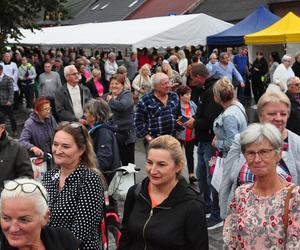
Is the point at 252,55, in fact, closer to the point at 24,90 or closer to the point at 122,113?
the point at 24,90

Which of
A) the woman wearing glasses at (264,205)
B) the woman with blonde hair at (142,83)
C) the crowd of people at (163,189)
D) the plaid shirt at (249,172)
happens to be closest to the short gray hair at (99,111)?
the crowd of people at (163,189)

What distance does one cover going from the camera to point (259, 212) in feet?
9.92

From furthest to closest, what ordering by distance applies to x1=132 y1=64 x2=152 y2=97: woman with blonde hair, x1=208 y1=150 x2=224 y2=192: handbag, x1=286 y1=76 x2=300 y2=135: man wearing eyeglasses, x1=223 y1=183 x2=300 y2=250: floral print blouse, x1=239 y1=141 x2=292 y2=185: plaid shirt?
x1=132 y1=64 x2=152 y2=97: woman with blonde hair
x1=286 y1=76 x2=300 y2=135: man wearing eyeglasses
x1=208 y1=150 x2=224 y2=192: handbag
x1=239 y1=141 x2=292 y2=185: plaid shirt
x1=223 y1=183 x2=300 y2=250: floral print blouse

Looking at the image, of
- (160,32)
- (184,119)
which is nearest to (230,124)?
(184,119)

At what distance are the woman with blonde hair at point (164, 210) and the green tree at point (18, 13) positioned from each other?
15836 millimetres

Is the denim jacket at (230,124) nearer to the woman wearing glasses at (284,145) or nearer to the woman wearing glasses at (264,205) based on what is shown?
the woman wearing glasses at (284,145)

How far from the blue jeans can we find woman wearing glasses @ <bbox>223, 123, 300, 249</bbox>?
3.62 m

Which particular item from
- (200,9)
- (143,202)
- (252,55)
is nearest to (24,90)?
(252,55)

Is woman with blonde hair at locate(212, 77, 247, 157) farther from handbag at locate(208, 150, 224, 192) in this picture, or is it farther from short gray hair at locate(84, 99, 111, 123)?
short gray hair at locate(84, 99, 111, 123)

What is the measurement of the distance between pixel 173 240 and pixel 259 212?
0.53m

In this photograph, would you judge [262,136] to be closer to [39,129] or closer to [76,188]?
[76,188]

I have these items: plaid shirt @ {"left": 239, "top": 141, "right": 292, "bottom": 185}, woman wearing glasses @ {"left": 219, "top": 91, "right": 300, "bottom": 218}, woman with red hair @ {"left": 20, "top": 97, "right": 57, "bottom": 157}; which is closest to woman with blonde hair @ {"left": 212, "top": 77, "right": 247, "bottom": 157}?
woman wearing glasses @ {"left": 219, "top": 91, "right": 300, "bottom": 218}

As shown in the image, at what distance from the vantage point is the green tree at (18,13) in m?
18.5

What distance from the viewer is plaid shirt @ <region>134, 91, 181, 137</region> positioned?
6.98 meters
